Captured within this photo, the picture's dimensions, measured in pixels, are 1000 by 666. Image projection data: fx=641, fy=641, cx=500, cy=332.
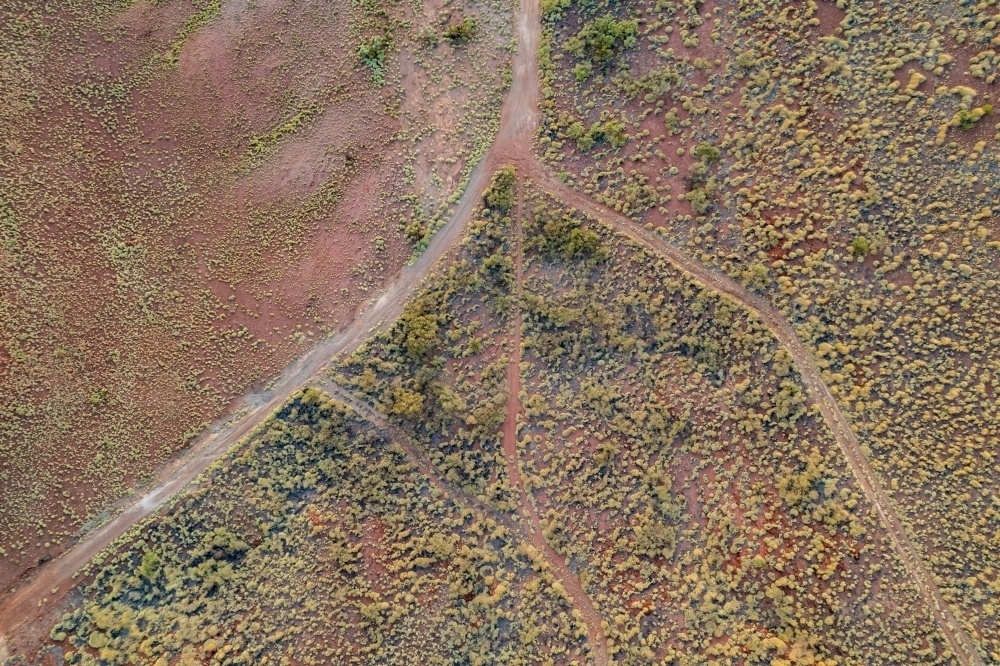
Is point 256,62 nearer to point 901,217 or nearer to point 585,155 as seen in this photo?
point 585,155

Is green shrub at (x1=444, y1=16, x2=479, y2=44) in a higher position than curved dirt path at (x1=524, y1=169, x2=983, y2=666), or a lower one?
higher

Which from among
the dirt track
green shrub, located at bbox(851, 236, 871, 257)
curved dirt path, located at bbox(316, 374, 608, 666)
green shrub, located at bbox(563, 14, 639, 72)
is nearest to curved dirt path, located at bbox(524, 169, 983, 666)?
the dirt track

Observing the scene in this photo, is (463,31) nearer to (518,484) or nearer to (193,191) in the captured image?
(193,191)

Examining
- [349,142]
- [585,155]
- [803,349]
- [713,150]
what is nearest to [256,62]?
[349,142]

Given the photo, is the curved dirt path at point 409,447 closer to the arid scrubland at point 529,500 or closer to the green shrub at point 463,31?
the arid scrubland at point 529,500

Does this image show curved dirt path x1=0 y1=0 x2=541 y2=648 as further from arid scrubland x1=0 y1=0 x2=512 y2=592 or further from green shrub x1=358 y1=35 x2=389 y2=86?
green shrub x1=358 y1=35 x2=389 y2=86

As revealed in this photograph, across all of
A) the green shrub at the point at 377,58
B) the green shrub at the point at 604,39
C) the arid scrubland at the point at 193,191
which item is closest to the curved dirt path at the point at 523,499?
the arid scrubland at the point at 193,191
